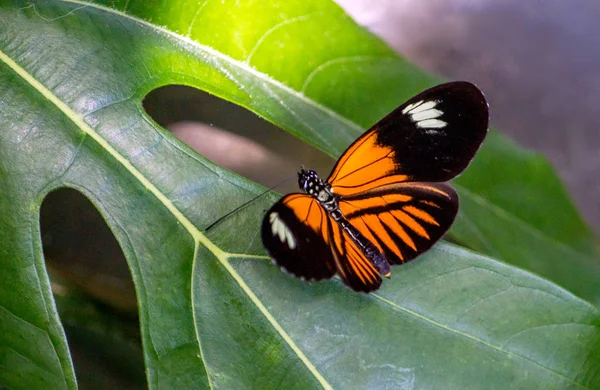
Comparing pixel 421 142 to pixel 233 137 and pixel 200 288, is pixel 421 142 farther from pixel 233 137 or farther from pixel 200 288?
pixel 233 137

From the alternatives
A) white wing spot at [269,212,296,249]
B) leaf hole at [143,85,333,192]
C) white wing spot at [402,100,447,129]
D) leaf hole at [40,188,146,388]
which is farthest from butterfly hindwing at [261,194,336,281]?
leaf hole at [40,188,146,388]

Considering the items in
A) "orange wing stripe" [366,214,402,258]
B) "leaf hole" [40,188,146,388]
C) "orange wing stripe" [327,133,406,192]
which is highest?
"orange wing stripe" [327,133,406,192]

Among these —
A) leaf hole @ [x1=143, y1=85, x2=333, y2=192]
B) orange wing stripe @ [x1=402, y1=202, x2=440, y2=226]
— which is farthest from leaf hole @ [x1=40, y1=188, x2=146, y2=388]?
orange wing stripe @ [x1=402, y1=202, x2=440, y2=226]

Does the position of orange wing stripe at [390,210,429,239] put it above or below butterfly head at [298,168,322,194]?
below

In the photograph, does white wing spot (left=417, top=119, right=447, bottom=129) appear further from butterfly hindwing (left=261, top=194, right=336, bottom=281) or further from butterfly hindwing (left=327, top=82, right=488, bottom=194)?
butterfly hindwing (left=261, top=194, right=336, bottom=281)

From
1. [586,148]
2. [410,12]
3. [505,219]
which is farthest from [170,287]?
[586,148]

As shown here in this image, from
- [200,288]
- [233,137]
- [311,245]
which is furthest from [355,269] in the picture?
[233,137]

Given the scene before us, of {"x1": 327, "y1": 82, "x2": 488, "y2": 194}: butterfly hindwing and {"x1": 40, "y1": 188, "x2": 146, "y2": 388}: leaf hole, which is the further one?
{"x1": 40, "y1": 188, "x2": 146, "y2": 388}: leaf hole
